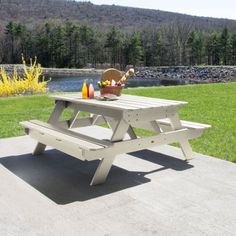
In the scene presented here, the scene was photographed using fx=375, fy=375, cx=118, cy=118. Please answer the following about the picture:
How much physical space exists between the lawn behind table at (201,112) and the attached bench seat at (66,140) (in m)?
1.41

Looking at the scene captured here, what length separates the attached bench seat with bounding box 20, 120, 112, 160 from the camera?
272 cm

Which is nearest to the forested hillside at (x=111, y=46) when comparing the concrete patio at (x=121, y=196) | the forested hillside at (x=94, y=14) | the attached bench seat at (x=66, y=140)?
the forested hillside at (x=94, y=14)

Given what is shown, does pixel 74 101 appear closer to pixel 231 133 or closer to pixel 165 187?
pixel 165 187

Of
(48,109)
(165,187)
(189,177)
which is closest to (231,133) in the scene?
(189,177)

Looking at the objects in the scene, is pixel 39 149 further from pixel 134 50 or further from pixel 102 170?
pixel 134 50

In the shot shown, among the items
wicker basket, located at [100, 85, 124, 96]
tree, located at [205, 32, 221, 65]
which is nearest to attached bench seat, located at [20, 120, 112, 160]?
wicker basket, located at [100, 85, 124, 96]

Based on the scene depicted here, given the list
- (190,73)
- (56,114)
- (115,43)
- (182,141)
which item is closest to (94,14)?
(115,43)

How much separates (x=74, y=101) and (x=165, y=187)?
1176 mm

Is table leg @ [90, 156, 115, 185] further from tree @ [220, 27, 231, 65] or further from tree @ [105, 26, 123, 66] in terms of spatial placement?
tree @ [105, 26, 123, 66]

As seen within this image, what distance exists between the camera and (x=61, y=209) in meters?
2.51

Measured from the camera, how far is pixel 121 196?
107 inches

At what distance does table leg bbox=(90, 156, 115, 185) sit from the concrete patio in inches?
2.2

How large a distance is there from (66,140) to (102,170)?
37cm

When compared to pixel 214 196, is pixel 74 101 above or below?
above
